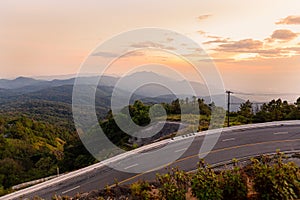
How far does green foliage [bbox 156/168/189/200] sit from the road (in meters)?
3.51

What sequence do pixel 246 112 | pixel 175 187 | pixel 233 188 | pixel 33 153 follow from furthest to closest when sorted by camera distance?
pixel 33 153 → pixel 246 112 → pixel 175 187 → pixel 233 188

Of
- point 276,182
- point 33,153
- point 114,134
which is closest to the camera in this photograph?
point 276,182

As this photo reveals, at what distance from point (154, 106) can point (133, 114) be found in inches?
99.5

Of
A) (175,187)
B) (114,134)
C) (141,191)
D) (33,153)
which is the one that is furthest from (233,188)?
(33,153)

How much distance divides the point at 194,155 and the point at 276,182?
6.89 metres

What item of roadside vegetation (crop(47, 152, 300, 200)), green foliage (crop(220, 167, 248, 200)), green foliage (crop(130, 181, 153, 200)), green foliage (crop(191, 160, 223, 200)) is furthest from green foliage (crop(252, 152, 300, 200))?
green foliage (crop(130, 181, 153, 200))

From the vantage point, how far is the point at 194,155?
43.6 ft

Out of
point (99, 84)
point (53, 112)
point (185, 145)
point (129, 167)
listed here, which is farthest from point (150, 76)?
point (53, 112)

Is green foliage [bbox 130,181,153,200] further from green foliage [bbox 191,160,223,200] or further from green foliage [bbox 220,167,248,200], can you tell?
green foliage [bbox 220,167,248,200]

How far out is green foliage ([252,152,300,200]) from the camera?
6405mm

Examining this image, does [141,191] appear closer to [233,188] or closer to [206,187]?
[206,187]

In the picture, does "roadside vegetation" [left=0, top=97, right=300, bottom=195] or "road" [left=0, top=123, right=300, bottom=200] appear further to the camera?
"roadside vegetation" [left=0, top=97, right=300, bottom=195]

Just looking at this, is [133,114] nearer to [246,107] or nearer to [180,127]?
[180,127]

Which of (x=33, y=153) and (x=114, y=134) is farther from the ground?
(x=114, y=134)
